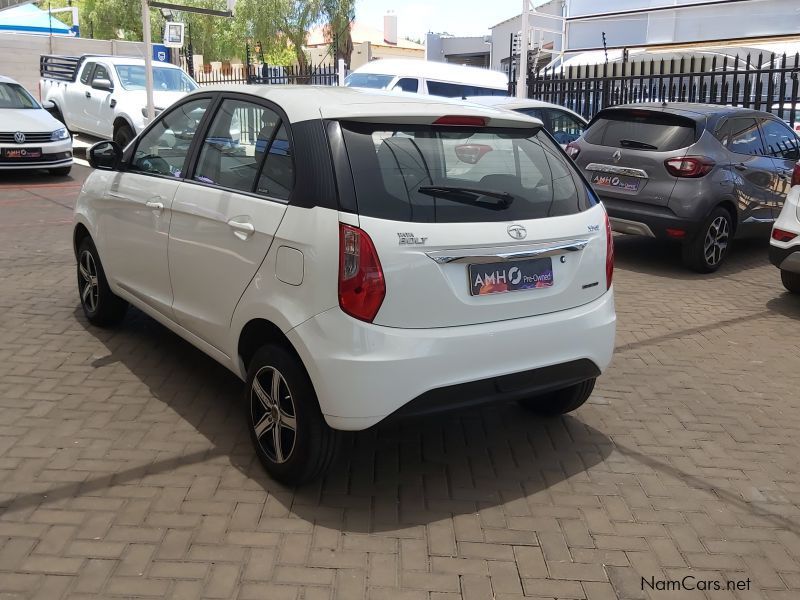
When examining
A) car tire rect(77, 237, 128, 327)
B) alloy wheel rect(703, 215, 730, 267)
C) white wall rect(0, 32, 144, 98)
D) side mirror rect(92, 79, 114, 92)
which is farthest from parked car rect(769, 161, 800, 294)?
white wall rect(0, 32, 144, 98)

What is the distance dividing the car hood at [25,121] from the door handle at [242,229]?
10.6 meters

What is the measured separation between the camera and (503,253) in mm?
3561

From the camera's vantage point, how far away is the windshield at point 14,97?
13.9 metres

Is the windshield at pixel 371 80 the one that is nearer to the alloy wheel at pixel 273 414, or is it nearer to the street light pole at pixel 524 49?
the street light pole at pixel 524 49

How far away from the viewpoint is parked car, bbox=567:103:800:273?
8180 millimetres

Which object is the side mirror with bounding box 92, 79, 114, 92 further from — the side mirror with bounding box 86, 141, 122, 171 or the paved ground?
the side mirror with bounding box 86, 141, 122, 171

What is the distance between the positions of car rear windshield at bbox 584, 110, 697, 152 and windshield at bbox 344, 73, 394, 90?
27.5 ft

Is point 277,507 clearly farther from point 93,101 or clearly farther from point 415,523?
point 93,101

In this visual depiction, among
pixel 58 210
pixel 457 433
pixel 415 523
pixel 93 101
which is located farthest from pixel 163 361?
pixel 93 101

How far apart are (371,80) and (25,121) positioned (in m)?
6.70

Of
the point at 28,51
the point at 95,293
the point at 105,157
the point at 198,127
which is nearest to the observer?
the point at 198,127

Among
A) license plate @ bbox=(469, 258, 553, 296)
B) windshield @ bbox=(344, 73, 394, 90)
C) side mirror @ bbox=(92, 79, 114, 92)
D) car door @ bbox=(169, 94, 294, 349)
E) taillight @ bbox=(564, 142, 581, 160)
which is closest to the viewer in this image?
license plate @ bbox=(469, 258, 553, 296)
